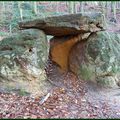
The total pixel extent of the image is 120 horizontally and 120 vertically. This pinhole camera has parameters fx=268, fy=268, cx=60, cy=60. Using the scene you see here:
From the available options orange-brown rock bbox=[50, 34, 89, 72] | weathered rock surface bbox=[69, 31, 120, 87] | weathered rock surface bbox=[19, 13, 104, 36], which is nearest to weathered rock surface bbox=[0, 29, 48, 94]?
weathered rock surface bbox=[19, 13, 104, 36]

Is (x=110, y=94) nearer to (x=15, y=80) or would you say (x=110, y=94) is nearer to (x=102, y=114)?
(x=102, y=114)

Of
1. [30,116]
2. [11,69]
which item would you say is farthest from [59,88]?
[30,116]

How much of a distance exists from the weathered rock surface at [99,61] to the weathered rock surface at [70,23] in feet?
1.58

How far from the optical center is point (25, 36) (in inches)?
348

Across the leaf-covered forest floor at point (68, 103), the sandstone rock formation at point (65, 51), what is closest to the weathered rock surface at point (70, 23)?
the sandstone rock formation at point (65, 51)

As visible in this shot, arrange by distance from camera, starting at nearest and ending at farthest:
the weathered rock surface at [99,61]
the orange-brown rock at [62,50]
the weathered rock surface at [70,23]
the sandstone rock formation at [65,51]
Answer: the sandstone rock formation at [65,51] < the weathered rock surface at [70,23] < the weathered rock surface at [99,61] < the orange-brown rock at [62,50]

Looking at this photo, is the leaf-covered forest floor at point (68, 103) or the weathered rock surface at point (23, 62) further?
the weathered rock surface at point (23, 62)

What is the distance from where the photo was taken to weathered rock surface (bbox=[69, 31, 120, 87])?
30.9ft

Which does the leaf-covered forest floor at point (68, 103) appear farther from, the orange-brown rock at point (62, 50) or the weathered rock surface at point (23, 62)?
the orange-brown rock at point (62, 50)

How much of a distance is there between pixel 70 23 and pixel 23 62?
207cm

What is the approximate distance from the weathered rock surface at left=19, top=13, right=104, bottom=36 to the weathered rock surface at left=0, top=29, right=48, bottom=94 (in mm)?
434

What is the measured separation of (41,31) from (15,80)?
6.58 feet

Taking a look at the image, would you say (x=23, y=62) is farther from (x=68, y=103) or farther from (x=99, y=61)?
(x=99, y=61)

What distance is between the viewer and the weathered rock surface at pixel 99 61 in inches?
371
